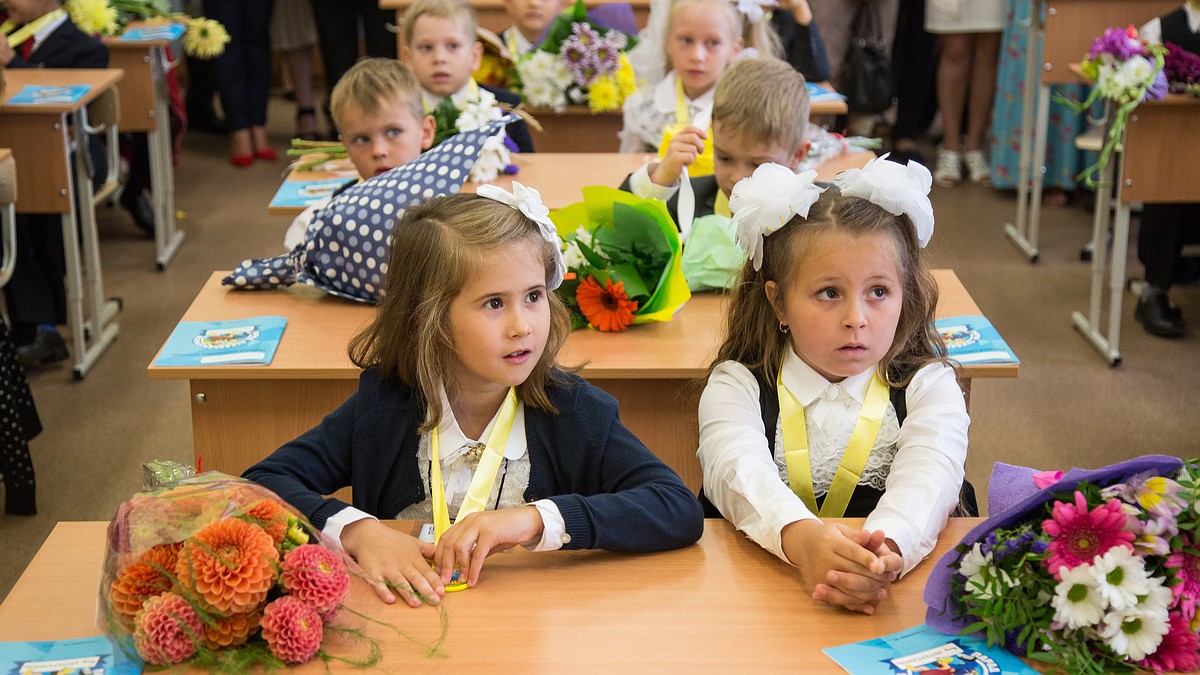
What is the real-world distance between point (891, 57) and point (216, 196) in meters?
3.57

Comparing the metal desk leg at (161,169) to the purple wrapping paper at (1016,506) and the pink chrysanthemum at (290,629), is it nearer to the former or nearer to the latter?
the pink chrysanthemum at (290,629)

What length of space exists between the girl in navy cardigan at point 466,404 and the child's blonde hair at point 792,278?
0.29m

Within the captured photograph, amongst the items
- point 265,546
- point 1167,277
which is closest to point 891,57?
point 1167,277

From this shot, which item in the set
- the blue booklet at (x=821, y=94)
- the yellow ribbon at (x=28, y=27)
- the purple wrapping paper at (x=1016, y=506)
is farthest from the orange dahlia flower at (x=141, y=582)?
the yellow ribbon at (x=28, y=27)

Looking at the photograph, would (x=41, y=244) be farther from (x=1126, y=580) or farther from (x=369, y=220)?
(x=1126, y=580)

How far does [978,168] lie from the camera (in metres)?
6.38

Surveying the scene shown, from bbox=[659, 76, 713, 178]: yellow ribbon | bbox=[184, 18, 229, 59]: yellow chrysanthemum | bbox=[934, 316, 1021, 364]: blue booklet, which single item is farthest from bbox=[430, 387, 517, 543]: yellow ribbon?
bbox=[184, 18, 229, 59]: yellow chrysanthemum

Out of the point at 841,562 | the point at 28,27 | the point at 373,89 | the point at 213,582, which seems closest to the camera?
the point at 213,582

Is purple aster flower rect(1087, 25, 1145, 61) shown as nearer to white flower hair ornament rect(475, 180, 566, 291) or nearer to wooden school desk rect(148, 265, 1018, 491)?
wooden school desk rect(148, 265, 1018, 491)

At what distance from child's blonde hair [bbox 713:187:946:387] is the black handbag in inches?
175

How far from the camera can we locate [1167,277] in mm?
4488

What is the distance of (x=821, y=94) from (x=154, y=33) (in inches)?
106

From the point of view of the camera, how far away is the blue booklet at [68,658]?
1322mm

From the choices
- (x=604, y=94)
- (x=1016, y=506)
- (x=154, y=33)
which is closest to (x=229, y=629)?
(x=1016, y=506)
